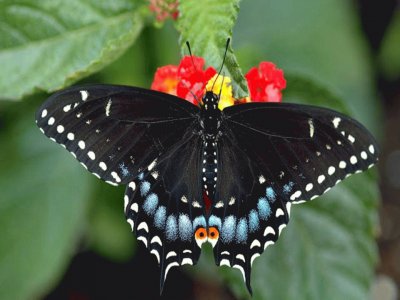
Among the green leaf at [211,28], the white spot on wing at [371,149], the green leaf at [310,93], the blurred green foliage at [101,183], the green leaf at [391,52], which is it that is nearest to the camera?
the green leaf at [211,28]

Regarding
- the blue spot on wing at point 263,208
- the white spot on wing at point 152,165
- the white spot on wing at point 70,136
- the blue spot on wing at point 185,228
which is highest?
the white spot on wing at point 70,136

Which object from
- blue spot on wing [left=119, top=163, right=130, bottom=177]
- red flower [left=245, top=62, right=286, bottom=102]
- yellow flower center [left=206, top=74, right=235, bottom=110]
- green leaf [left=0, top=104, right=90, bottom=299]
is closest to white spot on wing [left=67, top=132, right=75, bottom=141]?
blue spot on wing [left=119, top=163, right=130, bottom=177]

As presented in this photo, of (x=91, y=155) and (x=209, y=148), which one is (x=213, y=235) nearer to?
(x=209, y=148)

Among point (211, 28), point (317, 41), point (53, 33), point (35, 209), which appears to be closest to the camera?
point (211, 28)

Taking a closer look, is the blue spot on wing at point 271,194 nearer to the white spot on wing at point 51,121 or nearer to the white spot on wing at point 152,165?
the white spot on wing at point 152,165

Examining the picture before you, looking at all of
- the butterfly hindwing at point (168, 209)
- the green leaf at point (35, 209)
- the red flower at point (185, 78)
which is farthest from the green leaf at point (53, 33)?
the green leaf at point (35, 209)

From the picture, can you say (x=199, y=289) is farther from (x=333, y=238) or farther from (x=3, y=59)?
(x=3, y=59)

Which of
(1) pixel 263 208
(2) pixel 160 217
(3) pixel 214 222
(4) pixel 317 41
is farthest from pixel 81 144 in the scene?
(4) pixel 317 41

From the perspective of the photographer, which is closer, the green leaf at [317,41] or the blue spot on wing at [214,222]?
the blue spot on wing at [214,222]

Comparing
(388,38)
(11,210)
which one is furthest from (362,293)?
(388,38)
